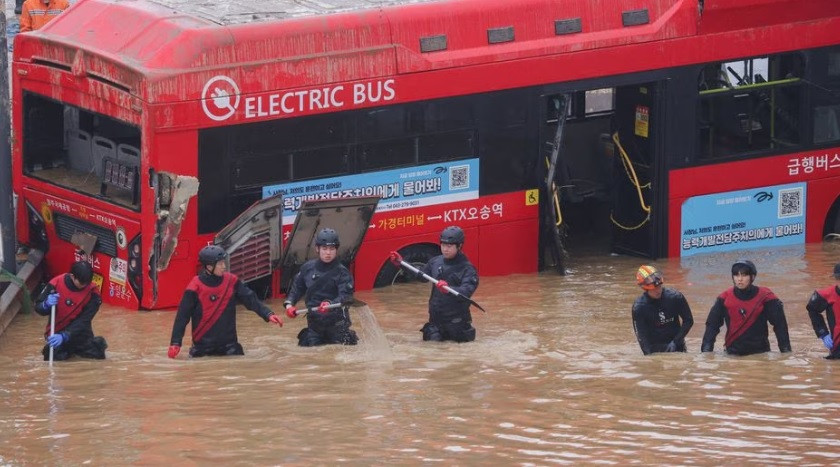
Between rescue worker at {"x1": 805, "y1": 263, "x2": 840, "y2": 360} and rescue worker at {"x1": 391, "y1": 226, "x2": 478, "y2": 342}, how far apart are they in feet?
8.64

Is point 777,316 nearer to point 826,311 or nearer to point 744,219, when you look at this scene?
point 826,311

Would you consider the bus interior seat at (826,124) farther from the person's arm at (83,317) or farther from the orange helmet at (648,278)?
the person's arm at (83,317)

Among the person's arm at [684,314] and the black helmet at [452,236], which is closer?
the person's arm at [684,314]

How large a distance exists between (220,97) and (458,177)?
8.32 ft

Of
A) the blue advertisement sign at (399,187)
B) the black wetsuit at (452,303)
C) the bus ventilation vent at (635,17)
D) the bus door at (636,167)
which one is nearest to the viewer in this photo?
the black wetsuit at (452,303)

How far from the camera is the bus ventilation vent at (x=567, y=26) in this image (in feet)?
57.3

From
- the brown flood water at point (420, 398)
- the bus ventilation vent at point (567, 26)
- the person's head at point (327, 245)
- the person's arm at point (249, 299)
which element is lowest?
the brown flood water at point (420, 398)

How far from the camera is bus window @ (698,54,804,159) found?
60.5 ft

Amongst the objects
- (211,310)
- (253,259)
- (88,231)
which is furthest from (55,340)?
(88,231)

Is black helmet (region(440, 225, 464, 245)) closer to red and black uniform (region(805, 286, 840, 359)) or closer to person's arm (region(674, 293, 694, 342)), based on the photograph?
person's arm (region(674, 293, 694, 342))

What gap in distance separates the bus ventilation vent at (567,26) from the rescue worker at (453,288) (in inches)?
132

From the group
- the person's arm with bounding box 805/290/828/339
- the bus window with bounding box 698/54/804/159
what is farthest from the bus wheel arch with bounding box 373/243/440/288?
the person's arm with bounding box 805/290/828/339

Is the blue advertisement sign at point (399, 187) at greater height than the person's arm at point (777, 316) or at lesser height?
greater

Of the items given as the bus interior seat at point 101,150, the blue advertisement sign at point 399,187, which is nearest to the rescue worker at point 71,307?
the blue advertisement sign at point 399,187
